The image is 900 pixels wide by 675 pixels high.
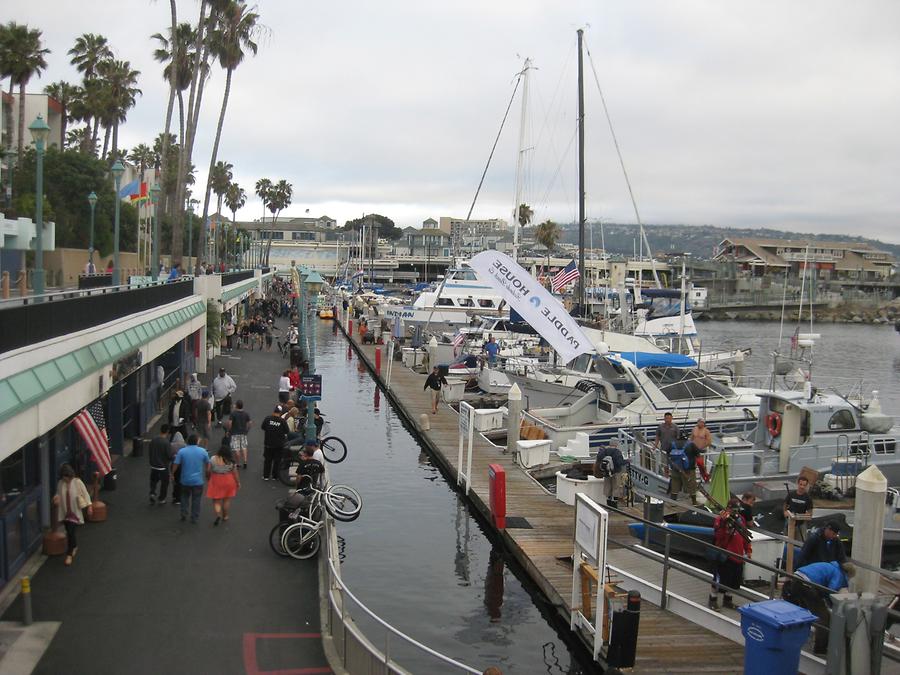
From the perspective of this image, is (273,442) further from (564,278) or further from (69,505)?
(564,278)

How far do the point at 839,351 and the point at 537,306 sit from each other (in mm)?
69537

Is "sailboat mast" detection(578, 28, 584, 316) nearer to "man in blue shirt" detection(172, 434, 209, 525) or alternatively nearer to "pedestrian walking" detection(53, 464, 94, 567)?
"man in blue shirt" detection(172, 434, 209, 525)

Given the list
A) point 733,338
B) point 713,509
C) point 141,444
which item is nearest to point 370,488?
point 141,444

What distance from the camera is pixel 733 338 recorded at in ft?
310

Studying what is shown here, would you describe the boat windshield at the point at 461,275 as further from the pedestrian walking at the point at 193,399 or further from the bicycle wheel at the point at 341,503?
the bicycle wheel at the point at 341,503

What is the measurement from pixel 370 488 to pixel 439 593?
7.36 meters

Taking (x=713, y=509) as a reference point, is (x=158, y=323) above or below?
above

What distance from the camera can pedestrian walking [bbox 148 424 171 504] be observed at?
51.1ft

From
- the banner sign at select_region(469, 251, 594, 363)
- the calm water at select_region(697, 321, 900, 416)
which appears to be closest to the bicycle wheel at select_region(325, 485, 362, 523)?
the banner sign at select_region(469, 251, 594, 363)

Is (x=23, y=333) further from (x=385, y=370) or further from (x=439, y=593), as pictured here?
(x=385, y=370)

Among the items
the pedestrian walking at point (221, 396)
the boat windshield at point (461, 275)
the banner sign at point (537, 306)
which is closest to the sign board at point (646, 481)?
the banner sign at point (537, 306)

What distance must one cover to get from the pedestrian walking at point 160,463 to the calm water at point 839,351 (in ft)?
64.1

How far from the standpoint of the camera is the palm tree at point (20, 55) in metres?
50.0

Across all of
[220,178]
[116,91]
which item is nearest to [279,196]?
[220,178]
